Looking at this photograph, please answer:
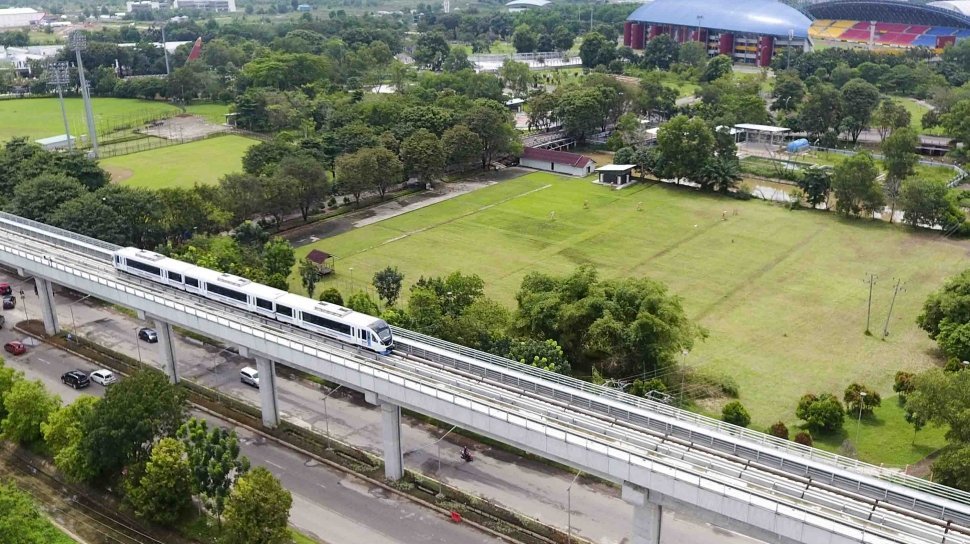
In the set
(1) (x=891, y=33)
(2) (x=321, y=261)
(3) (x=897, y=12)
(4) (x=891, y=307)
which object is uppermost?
(3) (x=897, y=12)

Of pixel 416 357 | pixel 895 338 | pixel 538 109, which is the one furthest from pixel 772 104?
pixel 416 357

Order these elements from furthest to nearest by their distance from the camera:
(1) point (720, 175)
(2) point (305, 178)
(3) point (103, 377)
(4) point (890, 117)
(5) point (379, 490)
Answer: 1. (4) point (890, 117)
2. (1) point (720, 175)
3. (2) point (305, 178)
4. (3) point (103, 377)
5. (5) point (379, 490)

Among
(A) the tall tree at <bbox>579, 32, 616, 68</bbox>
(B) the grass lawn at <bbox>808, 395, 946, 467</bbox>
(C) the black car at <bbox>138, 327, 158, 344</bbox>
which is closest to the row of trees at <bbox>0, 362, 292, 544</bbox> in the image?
(C) the black car at <bbox>138, 327, 158, 344</bbox>

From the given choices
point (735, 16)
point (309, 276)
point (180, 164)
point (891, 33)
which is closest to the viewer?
point (309, 276)

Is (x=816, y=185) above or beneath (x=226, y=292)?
beneath

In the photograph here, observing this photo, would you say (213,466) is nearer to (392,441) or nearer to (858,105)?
(392,441)

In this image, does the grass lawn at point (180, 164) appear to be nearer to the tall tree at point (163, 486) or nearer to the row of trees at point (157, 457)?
the row of trees at point (157, 457)

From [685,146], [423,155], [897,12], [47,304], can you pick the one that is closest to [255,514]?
[47,304]
